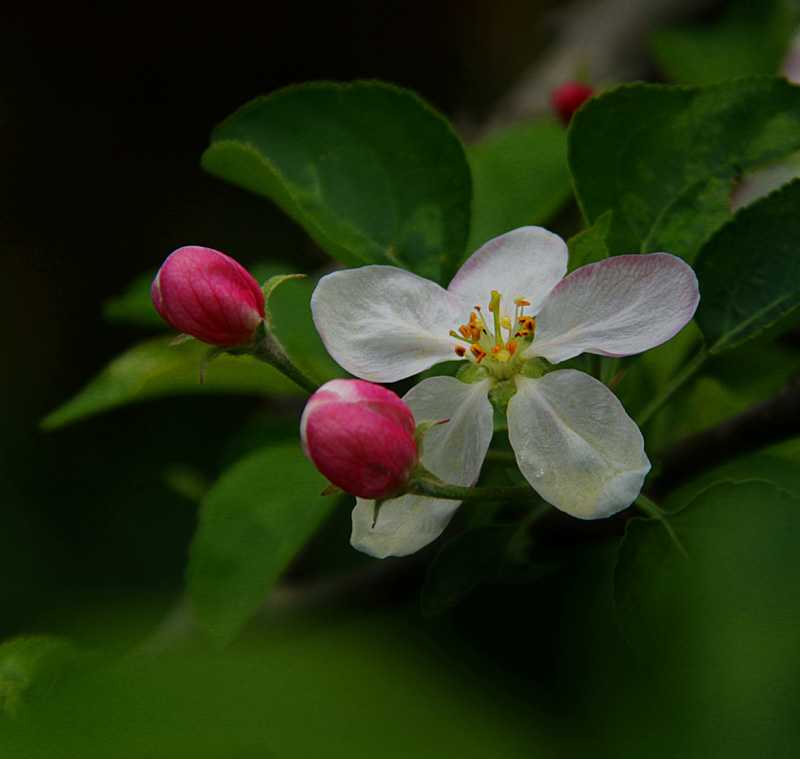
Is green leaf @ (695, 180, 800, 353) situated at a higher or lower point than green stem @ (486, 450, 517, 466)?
higher

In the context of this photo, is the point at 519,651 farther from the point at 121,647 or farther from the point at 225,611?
the point at 225,611

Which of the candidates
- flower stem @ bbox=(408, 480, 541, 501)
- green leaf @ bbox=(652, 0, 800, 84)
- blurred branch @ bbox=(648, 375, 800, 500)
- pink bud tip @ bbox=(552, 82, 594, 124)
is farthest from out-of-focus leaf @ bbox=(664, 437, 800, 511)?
green leaf @ bbox=(652, 0, 800, 84)

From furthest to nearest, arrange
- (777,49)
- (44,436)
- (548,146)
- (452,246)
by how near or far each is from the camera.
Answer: (44,436)
(777,49)
(548,146)
(452,246)

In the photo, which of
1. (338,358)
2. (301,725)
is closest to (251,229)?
(338,358)

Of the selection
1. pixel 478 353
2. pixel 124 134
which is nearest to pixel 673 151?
pixel 478 353

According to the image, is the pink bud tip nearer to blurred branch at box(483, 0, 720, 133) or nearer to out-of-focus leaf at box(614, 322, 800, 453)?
blurred branch at box(483, 0, 720, 133)

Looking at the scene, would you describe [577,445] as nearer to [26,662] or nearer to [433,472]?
[433,472]

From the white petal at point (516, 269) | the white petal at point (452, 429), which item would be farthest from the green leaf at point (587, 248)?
the white petal at point (452, 429)
